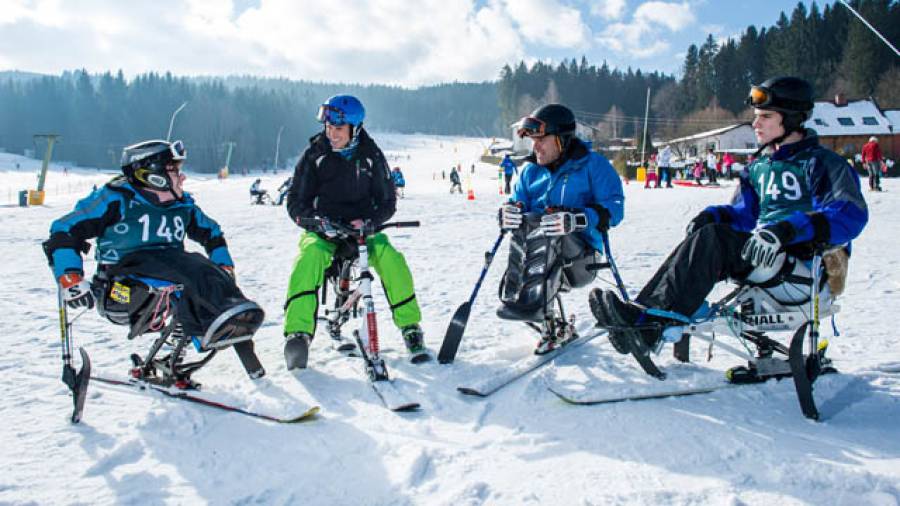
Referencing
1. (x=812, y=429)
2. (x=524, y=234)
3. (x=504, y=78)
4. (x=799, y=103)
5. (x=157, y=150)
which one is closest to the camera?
(x=812, y=429)

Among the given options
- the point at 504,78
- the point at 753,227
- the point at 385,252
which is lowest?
the point at 385,252

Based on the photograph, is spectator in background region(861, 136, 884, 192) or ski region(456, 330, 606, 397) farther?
spectator in background region(861, 136, 884, 192)

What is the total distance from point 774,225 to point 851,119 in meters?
58.2

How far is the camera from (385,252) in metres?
4.13

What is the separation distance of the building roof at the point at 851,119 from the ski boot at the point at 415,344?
177 feet

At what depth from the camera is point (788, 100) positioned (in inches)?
127

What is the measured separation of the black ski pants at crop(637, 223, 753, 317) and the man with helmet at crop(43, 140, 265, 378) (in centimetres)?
233

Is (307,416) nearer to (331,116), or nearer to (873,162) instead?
(331,116)

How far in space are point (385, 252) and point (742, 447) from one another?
99.1 inches

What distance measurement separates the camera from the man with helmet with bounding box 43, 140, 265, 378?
3.25 m

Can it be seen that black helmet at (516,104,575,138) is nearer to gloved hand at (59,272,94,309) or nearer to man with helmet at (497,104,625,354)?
man with helmet at (497,104,625,354)

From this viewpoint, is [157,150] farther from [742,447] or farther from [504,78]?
[504,78]

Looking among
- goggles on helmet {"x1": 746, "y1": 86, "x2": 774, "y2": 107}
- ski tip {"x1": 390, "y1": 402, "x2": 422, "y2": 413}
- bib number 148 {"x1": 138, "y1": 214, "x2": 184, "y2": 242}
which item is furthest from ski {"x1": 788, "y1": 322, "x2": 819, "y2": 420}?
bib number 148 {"x1": 138, "y1": 214, "x2": 184, "y2": 242}

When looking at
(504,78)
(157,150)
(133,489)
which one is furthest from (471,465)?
(504,78)
